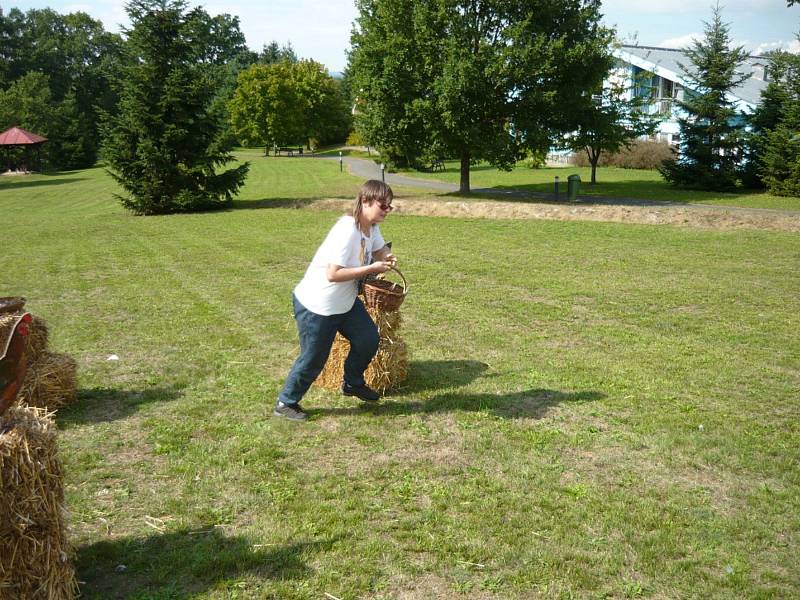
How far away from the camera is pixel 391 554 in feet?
13.6

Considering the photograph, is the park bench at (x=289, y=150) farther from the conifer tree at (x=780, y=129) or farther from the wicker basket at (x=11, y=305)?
the wicker basket at (x=11, y=305)

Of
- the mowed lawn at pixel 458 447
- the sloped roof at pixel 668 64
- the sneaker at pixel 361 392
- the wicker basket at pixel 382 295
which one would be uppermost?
the sloped roof at pixel 668 64

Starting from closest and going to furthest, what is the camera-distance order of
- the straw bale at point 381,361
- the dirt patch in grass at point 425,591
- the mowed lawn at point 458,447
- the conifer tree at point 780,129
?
the dirt patch in grass at point 425,591 < the mowed lawn at point 458,447 < the straw bale at point 381,361 < the conifer tree at point 780,129

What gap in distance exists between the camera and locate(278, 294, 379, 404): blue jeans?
6031 mm

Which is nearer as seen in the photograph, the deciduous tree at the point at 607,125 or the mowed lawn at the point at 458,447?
the mowed lawn at the point at 458,447

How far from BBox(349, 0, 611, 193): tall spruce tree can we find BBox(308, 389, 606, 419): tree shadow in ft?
75.7

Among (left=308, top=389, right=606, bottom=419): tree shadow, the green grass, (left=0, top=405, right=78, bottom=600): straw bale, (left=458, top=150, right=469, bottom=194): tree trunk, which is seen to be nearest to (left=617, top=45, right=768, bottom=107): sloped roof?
the green grass

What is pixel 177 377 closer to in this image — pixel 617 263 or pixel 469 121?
pixel 617 263

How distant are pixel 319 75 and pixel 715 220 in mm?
71913

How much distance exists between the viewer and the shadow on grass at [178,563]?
3.84 metres

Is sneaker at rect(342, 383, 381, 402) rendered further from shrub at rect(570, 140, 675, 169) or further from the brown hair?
shrub at rect(570, 140, 675, 169)

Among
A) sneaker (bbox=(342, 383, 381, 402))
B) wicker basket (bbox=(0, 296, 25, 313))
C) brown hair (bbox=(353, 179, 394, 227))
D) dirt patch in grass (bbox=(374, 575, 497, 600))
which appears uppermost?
brown hair (bbox=(353, 179, 394, 227))

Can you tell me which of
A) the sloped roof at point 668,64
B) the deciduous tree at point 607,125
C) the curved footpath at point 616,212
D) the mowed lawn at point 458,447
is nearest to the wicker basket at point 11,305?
the mowed lawn at point 458,447

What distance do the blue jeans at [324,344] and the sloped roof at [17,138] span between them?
62079 mm
